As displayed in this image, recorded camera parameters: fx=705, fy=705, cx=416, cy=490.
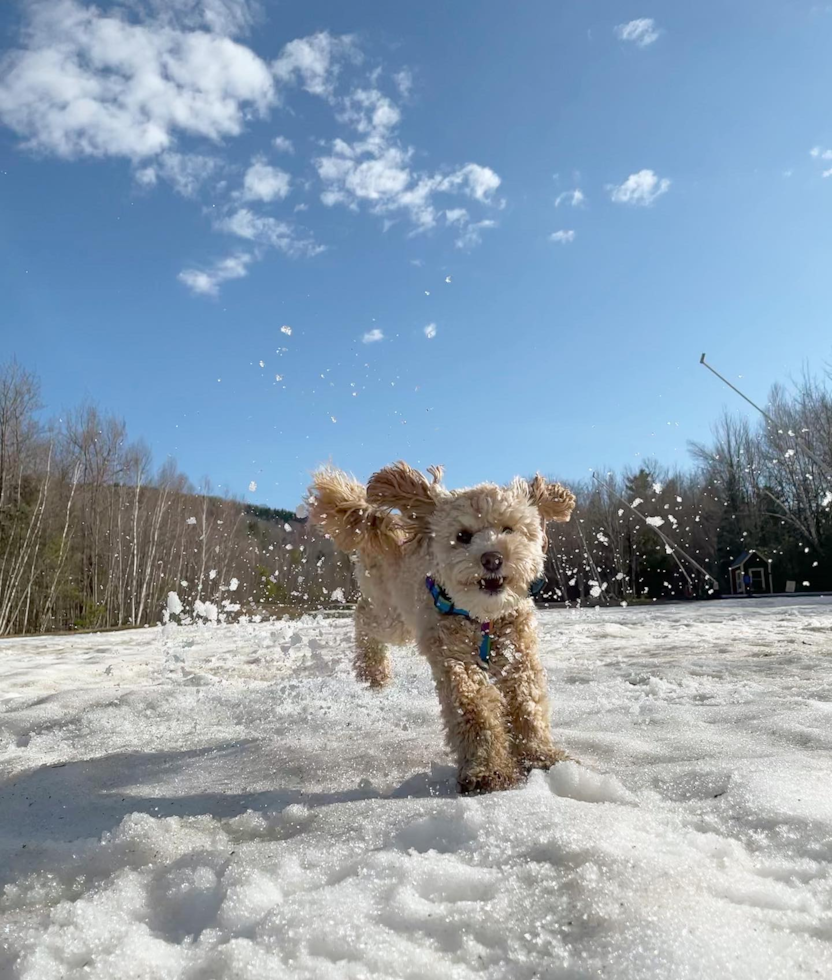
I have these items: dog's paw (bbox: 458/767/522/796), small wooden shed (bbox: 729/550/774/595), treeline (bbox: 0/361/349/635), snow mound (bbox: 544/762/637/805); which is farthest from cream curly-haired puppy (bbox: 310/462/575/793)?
small wooden shed (bbox: 729/550/774/595)

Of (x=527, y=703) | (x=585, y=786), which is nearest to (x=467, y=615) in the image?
(x=527, y=703)

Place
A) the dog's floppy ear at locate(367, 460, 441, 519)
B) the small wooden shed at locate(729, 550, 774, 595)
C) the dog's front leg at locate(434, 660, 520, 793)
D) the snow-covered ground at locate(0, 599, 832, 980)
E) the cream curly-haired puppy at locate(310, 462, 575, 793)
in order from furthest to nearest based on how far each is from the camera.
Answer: the small wooden shed at locate(729, 550, 774, 595) → the dog's floppy ear at locate(367, 460, 441, 519) → the cream curly-haired puppy at locate(310, 462, 575, 793) → the dog's front leg at locate(434, 660, 520, 793) → the snow-covered ground at locate(0, 599, 832, 980)

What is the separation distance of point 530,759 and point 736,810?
989 mm

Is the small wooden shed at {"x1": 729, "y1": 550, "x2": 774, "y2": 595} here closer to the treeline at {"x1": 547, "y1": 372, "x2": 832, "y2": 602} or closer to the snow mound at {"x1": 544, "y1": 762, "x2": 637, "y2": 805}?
the treeline at {"x1": 547, "y1": 372, "x2": 832, "y2": 602}

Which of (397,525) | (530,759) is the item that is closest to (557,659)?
(397,525)

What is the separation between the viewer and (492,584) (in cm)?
326

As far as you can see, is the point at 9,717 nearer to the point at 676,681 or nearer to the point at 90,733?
the point at 90,733

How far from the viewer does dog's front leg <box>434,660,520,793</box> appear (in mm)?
2848

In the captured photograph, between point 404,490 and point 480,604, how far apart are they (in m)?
0.92

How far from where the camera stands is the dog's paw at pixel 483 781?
9.20 ft

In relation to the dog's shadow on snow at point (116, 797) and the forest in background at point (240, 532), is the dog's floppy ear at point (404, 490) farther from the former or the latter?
the forest in background at point (240, 532)

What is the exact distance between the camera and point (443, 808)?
2.36 meters

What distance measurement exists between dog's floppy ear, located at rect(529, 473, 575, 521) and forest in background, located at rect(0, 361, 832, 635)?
11683 millimetres

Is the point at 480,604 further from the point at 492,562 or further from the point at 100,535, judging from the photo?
the point at 100,535
